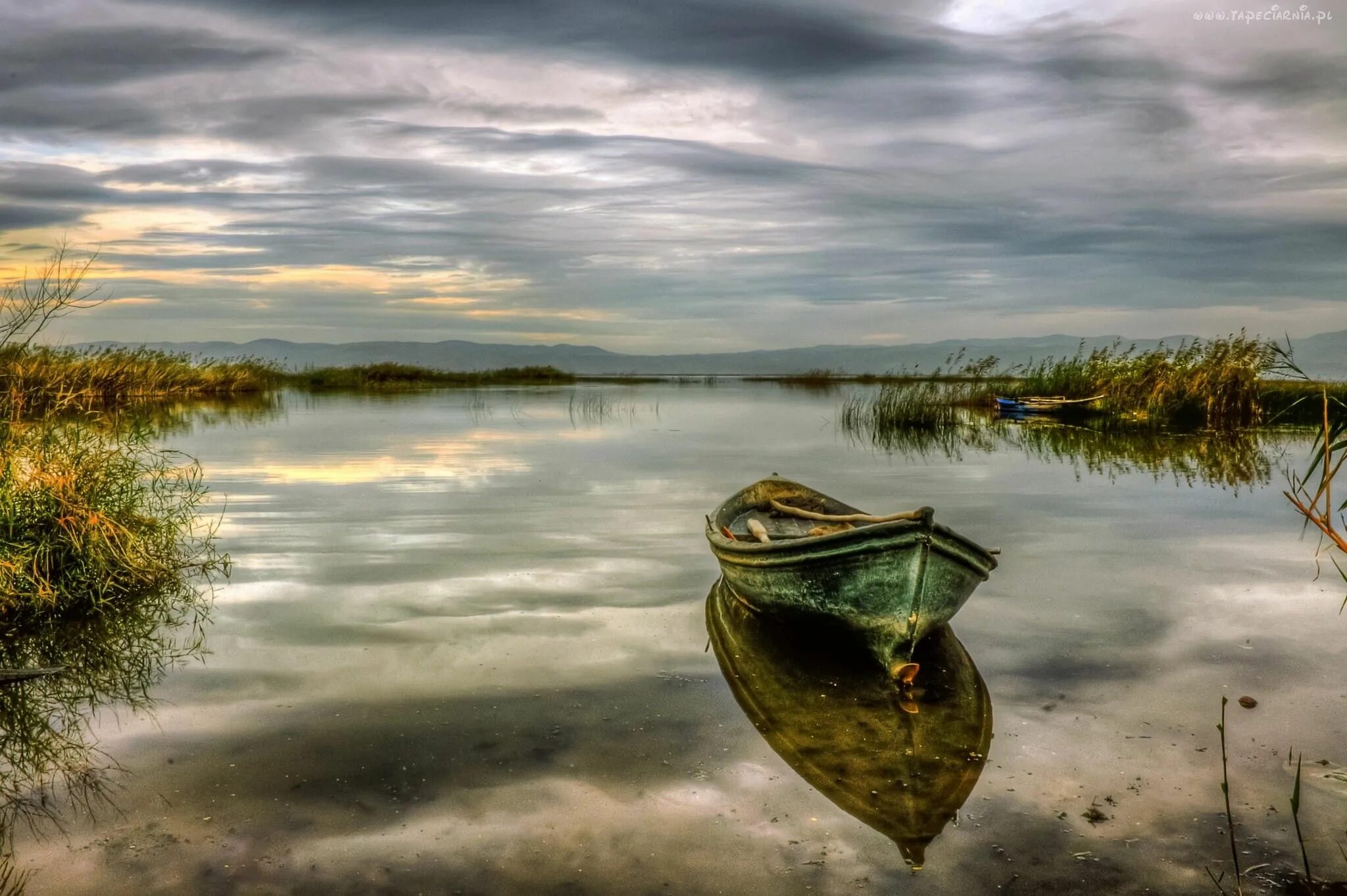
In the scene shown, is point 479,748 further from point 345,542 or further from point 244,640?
point 345,542

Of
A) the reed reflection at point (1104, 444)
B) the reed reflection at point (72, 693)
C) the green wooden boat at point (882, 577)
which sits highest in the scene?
the green wooden boat at point (882, 577)

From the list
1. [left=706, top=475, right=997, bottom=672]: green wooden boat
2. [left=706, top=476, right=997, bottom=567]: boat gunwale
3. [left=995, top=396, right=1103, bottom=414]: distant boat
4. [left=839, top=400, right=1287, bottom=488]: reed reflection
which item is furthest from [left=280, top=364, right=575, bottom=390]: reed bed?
[left=706, top=475, right=997, bottom=672]: green wooden boat

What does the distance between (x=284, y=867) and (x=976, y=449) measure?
1839 cm

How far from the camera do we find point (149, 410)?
30.2m

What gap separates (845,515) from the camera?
9016mm

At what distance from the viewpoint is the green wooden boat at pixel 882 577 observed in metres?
6.18

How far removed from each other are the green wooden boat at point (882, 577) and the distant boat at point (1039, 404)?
21248 mm

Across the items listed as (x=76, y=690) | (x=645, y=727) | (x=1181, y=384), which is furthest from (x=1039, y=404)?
(x=76, y=690)

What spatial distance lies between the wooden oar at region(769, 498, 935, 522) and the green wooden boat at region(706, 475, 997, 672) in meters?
0.02

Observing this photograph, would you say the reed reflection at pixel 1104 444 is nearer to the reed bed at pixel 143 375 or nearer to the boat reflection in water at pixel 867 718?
the boat reflection in water at pixel 867 718

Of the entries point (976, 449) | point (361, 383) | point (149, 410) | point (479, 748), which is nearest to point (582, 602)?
point (479, 748)

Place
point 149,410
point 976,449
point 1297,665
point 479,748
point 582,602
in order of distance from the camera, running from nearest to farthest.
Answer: point 479,748 < point 1297,665 < point 582,602 < point 976,449 < point 149,410

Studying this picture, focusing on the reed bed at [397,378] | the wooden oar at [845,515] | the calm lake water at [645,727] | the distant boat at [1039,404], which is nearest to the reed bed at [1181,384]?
the distant boat at [1039,404]

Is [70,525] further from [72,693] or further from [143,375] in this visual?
[143,375]
